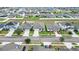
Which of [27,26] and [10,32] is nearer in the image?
[10,32]

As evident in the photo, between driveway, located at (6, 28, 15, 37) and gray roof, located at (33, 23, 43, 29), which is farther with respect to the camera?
gray roof, located at (33, 23, 43, 29)

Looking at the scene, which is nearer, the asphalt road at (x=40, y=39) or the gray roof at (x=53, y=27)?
the asphalt road at (x=40, y=39)

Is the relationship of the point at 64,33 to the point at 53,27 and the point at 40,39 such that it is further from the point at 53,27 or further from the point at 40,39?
the point at 40,39

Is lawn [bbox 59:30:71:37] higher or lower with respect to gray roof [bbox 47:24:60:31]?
lower

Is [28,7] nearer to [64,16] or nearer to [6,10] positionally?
[6,10]

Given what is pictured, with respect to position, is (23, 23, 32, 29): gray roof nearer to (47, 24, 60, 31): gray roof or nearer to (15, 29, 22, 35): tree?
(15, 29, 22, 35): tree

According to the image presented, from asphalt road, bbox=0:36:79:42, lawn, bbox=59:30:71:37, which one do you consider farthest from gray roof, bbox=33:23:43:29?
lawn, bbox=59:30:71:37

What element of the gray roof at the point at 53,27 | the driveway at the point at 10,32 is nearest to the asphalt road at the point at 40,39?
the driveway at the point at 10,32

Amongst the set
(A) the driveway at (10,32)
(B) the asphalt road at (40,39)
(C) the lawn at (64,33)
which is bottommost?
(B) the asphalt road at (40,39)

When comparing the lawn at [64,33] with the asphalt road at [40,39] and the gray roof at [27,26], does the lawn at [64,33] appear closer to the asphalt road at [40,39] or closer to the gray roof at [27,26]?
the asphalt road at [40,39]

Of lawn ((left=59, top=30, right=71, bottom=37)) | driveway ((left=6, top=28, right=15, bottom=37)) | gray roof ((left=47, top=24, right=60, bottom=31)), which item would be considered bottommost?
lawn ((left=59, top=30, right=71, bottom=37))

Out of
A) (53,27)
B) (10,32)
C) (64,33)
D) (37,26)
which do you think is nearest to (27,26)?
(37,26)
